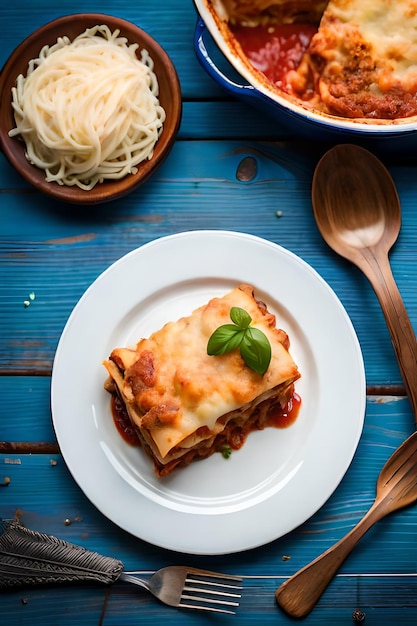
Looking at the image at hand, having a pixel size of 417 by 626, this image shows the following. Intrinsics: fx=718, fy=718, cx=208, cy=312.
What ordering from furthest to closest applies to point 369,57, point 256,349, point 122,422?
point 122,422
point 369,57
point 256,349

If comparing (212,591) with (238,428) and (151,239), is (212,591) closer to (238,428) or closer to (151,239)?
(238,428)

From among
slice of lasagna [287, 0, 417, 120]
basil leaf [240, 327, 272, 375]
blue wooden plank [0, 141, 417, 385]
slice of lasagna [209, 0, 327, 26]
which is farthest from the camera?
blue wooden plank [0, 141, 417, 385]

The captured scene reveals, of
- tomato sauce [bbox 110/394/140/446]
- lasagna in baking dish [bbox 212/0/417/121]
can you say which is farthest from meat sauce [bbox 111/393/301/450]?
lasagna in baking dish [bbox 212/0/417/121]

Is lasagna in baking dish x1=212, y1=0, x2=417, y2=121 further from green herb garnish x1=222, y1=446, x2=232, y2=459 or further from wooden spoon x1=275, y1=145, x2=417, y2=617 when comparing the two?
green herb garnish x1=222, y1=446, x2=232, y2=459

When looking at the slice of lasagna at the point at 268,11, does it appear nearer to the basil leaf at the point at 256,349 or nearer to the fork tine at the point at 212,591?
the basil leaf at the point at 256,349

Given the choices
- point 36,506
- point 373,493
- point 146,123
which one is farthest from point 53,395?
point 373,493

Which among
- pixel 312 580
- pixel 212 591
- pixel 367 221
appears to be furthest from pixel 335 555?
pixel 367 221
